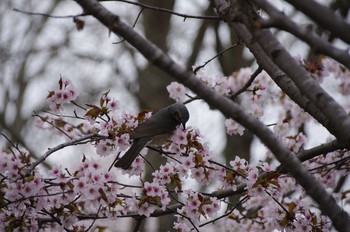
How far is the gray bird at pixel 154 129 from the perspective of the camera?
3.52 m

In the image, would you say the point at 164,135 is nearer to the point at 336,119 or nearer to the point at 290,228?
the point at 290,228

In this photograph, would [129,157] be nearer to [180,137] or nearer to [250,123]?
[180,137]

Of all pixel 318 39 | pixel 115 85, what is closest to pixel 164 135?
pixel 318 39

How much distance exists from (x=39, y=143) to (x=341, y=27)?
10.2m

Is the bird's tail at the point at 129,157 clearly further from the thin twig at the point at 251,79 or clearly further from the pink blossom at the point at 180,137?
the thin twig at the point at 251,79

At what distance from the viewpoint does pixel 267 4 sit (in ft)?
6.93

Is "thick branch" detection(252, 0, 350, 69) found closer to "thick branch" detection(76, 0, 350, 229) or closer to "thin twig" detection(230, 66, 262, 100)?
"thick branch" detection(76, 0, 350, 229)

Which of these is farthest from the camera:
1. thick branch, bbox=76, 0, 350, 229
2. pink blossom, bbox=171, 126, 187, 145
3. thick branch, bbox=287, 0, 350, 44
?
pink blossom, bbox=171, 126, 187, 145

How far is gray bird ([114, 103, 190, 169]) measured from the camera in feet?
11.6

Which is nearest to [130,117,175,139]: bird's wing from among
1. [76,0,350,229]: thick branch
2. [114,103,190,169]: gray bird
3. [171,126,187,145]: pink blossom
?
[114,103,190,169]: gray bird

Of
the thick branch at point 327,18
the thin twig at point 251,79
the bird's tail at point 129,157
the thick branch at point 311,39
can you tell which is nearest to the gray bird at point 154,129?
the bird's tail at point 129,157

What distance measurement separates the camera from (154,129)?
3.79 m

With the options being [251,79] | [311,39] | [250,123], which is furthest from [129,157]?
[311,39]

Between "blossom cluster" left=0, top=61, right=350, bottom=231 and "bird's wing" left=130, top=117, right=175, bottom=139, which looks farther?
"bird's wing" left=130, top=117, right=175, bottom=139
